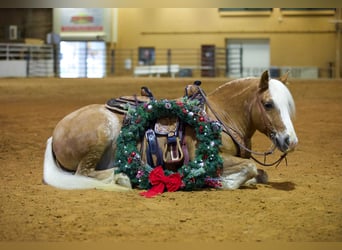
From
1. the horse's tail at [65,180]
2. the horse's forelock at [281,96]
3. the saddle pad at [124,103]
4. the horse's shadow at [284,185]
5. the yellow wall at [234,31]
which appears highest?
the yellow wall at [234,31]

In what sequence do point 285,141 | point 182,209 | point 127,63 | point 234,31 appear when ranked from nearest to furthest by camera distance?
point 182,209 < point 285,141 < point 234,31 < point 127,63

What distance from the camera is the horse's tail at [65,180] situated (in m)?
4.99

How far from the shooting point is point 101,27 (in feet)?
108

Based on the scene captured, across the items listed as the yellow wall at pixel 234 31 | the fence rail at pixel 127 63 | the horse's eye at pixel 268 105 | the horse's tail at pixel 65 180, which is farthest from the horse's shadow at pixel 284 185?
the yellow wall at pixel 234 31

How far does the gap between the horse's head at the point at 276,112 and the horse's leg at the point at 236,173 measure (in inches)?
Result: 13.4

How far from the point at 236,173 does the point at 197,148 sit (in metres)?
0.43

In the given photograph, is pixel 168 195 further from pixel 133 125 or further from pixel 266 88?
pixel 266 88

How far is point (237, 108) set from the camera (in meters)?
5.29

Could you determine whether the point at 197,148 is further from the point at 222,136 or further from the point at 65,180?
the point at 65,180

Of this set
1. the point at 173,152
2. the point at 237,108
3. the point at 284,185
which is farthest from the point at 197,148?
the point at 284,185

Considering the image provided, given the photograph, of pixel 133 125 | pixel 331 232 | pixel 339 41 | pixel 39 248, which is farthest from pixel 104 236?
pixel 339 41

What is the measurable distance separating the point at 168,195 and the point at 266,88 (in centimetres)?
134

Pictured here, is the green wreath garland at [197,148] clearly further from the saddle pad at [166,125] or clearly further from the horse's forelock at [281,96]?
the horse's forelock at [281,96]


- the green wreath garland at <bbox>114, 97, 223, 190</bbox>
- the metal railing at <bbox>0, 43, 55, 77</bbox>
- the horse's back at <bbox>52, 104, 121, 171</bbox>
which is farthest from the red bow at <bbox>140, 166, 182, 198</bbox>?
the metal railing at <bbox>0, 43, 55, 77</bbox>
